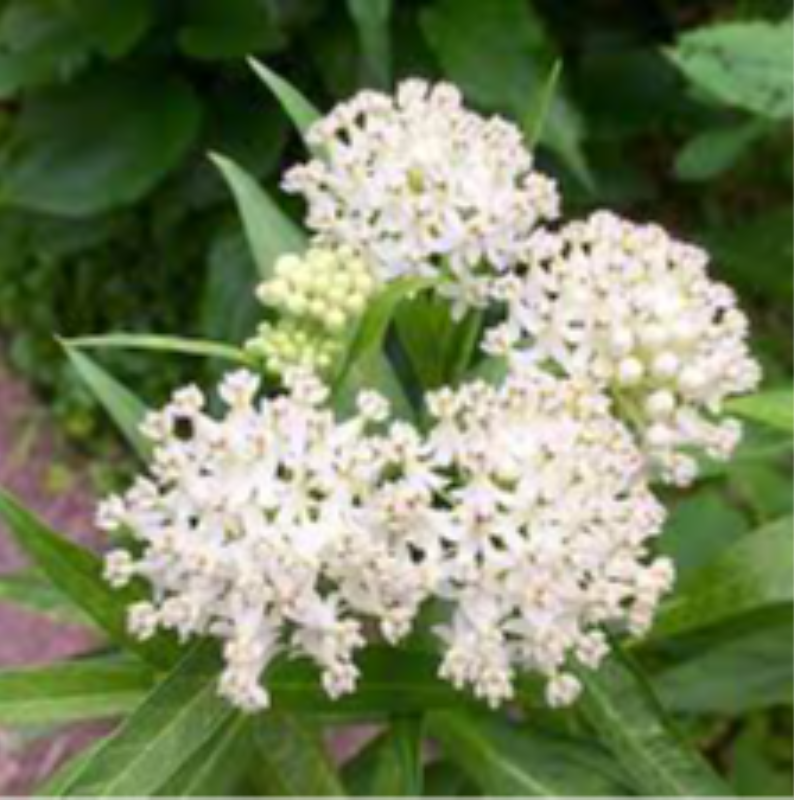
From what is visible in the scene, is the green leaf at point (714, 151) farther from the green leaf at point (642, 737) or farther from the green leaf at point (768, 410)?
the green leaf at point (642, 737)

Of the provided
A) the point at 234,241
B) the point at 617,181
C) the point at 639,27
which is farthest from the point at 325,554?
the point at 639,27

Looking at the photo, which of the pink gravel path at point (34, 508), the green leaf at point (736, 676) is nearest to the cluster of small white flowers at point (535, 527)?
the green leaf at point (736, 676)

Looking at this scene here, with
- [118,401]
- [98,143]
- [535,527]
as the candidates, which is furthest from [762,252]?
[535,527]

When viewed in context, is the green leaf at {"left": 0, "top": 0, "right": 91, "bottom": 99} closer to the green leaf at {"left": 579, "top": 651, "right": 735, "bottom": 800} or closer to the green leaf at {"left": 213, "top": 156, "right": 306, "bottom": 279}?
the green leaf at {"left": 213, "top": 156, "right": 306, "bottom": 279}

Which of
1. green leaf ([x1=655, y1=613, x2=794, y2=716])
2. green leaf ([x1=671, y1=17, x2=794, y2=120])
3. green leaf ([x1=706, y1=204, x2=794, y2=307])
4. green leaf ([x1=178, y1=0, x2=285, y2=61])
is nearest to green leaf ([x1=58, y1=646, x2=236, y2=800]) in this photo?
green leaf ([x1=655, y1=613, x2=794, y2=716])

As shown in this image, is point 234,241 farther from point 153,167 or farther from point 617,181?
point 617,181

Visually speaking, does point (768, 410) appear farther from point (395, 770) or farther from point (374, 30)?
point (374, 30)

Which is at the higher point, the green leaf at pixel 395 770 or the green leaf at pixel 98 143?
the green leaf at pixel 98 143
